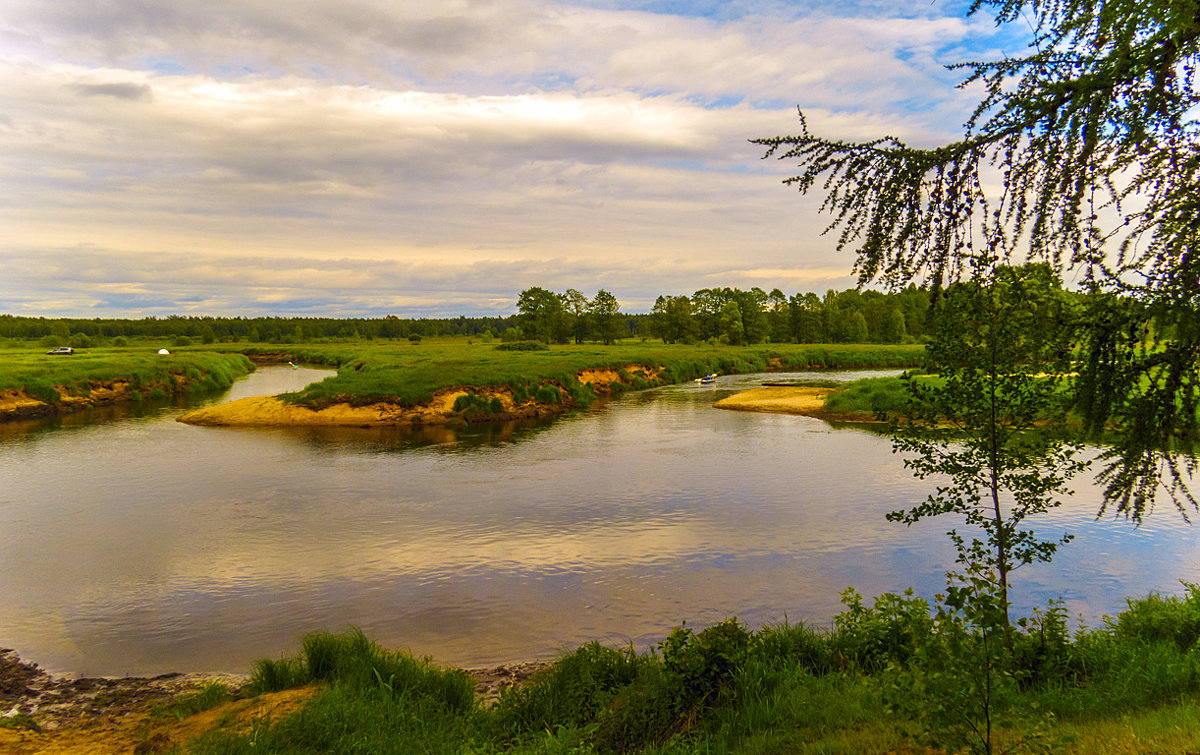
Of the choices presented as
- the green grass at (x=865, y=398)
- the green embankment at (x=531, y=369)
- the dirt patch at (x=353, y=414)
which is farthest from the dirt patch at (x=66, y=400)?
the green grass at (x=865, y=398)

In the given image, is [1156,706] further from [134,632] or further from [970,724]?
[134,632]

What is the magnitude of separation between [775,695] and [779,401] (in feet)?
132

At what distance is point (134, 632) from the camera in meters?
13.1

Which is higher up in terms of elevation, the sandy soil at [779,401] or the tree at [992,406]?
the tree at [992,406]

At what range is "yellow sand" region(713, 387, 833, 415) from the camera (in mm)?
44812

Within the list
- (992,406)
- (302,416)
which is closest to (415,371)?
(302,416)

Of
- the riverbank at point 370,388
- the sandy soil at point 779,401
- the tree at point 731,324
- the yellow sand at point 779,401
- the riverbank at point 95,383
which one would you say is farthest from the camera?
the tree at point 731,324

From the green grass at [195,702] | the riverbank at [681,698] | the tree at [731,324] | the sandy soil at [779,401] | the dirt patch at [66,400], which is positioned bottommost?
the green grass at [195,702]

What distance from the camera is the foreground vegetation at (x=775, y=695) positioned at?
20.6ft

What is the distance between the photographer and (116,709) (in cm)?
971

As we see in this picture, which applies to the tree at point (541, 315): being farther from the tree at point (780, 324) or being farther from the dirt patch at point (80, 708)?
the dirt patch at point (80, 708)

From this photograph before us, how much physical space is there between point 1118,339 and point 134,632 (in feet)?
55.0

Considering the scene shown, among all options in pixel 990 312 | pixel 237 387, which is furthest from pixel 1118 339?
pixel 237 387

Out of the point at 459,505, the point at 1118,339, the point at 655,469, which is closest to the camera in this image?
the point at 1118,339
